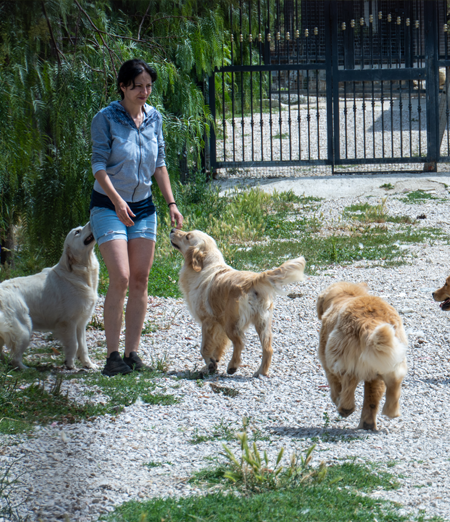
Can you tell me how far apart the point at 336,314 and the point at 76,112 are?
9.89 ft

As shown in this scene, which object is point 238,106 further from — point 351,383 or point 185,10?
point 351,383

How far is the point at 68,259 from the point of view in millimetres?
5133

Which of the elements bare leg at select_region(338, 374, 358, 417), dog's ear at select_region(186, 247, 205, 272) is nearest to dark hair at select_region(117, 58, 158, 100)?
dog's ear at select_region(186, 247, 205, 272)

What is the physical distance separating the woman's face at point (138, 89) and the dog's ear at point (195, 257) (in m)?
1.26

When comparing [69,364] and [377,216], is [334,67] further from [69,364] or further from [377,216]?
[69,364]

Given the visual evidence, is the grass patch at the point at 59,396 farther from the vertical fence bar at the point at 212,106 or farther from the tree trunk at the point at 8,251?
the vertical fence bar at the point at 212,106

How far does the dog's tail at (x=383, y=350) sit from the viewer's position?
11.7 ft

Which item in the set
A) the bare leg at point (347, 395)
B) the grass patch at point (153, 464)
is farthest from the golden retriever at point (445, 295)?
the grass patch at point (153, 464)

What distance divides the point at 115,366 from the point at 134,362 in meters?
0.21

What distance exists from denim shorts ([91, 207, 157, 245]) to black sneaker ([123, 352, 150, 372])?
0.89 metres

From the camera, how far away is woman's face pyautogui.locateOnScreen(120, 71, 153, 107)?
4.65 m

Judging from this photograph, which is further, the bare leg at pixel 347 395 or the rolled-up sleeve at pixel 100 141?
the rolled-up sleeve at pixel 100 141

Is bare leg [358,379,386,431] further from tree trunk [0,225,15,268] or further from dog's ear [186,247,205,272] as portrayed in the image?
tree trunk [0,225,15,268]

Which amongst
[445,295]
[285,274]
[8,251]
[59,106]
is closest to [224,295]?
[285,274]
